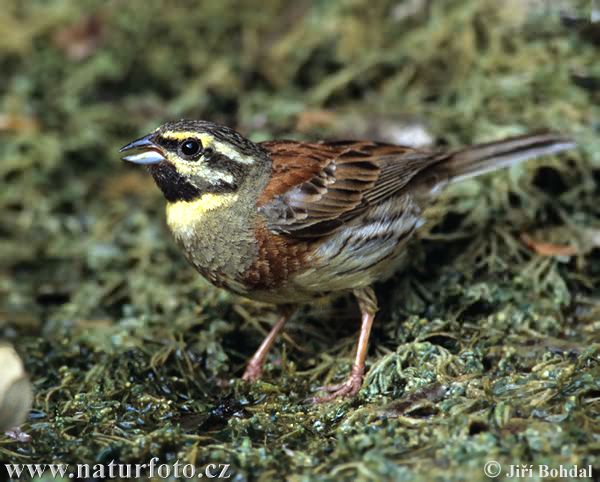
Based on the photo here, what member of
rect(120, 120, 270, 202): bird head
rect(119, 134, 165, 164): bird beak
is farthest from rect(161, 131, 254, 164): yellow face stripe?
rect(119, 134, 165, 164): bird beak

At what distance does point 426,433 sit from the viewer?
4.45m

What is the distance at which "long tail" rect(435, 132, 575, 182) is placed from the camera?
6.05 meters

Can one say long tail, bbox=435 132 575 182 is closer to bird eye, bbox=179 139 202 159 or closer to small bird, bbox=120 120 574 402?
small bird, bbox=120 120 574 402

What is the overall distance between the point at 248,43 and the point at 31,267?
11.6 ft

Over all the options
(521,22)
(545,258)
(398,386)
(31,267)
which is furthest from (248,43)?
(398,386)

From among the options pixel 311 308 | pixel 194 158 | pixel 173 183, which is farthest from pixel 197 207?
pixel 311 308

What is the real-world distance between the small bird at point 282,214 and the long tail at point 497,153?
0.31 meters

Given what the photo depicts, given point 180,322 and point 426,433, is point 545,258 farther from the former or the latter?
point 180,322

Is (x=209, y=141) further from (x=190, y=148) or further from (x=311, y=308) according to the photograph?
(x=311, y=308)

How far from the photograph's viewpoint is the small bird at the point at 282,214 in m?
5.18

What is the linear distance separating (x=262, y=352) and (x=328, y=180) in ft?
4.16

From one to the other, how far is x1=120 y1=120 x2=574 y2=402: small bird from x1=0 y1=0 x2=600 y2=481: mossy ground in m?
0.44

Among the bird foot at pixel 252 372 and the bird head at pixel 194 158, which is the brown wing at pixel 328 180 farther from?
the bird foot at pixel 252 372

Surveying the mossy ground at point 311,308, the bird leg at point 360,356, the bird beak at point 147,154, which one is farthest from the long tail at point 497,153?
the bird beak at point 147,154
